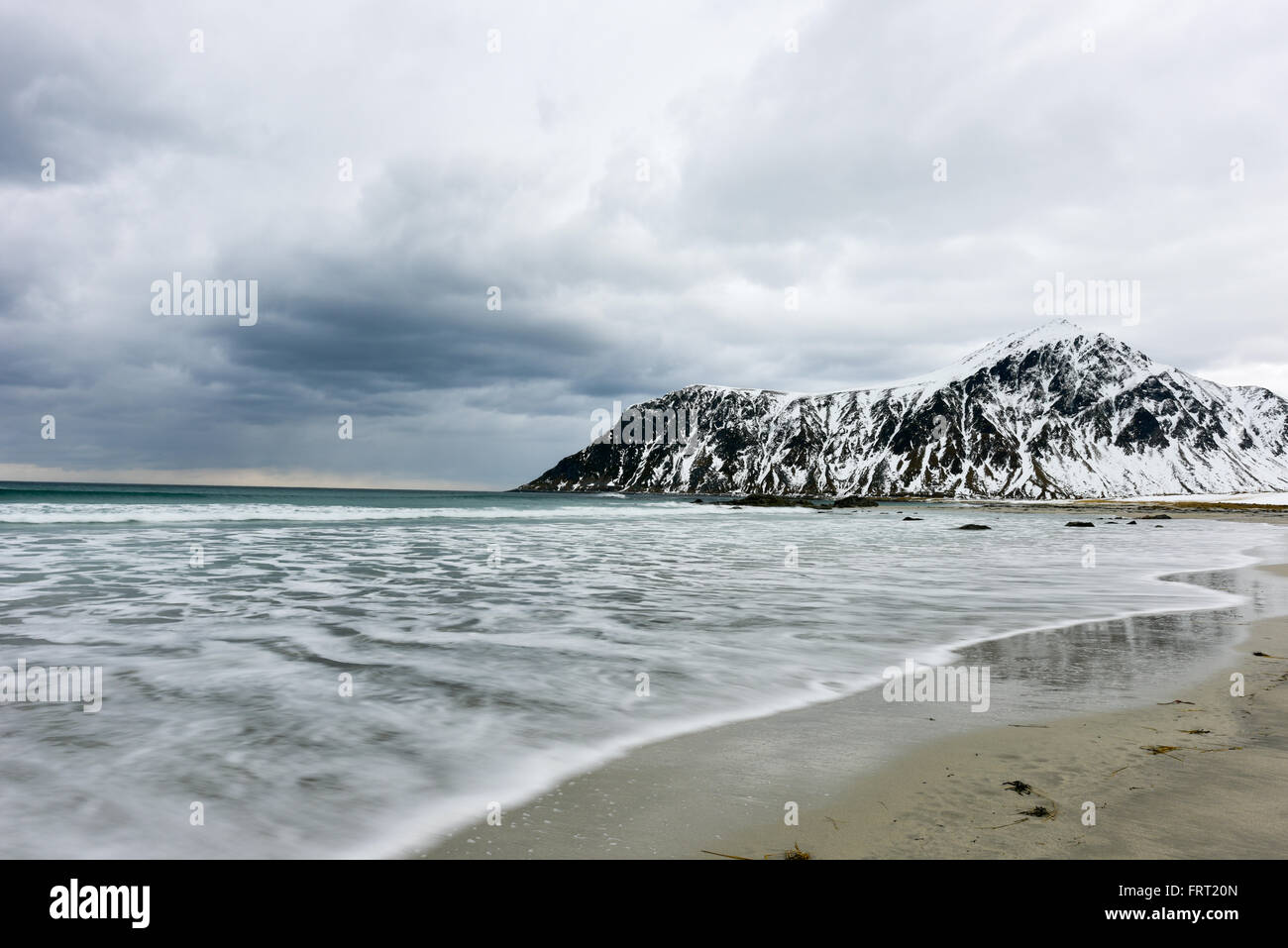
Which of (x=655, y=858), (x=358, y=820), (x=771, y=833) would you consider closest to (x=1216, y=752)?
A: (x=771, y=833)

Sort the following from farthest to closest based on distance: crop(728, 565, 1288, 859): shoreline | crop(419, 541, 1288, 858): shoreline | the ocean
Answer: the ocean → crop(419, 541, 1288, 858): shoreline → crop(728, 565, 1288, 859): shoreline

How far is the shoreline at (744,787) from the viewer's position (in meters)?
4.25

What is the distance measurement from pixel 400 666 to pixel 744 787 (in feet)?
19.5

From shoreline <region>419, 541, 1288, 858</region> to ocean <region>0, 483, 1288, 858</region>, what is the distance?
1.40 feet

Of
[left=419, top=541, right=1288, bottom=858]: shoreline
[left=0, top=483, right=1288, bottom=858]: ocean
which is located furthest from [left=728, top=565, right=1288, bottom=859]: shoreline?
[left=0, top=483, right=1288, bottom=858]: ocean

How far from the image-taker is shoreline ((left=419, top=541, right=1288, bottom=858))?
14.0 feet

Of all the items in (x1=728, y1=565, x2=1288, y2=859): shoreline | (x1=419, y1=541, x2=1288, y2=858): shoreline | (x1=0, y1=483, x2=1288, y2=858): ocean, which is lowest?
(x1=0, y1=483, x2=1288, y2=858): ocean

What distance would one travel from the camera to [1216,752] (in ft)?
18.0

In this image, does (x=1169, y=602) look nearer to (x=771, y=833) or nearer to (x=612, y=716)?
(x=612, y=716)

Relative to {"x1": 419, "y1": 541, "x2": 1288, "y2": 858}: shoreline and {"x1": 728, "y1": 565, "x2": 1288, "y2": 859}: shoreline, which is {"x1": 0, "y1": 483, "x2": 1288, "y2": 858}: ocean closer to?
{"x1": 419, "y1": 541, "x2": 1288, "y2": 858}: shoreline
